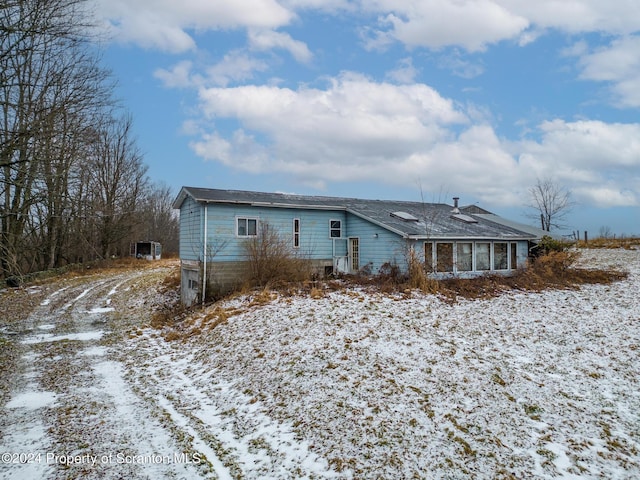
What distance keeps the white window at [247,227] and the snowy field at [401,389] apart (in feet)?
16.2

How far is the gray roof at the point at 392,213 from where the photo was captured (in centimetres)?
1680

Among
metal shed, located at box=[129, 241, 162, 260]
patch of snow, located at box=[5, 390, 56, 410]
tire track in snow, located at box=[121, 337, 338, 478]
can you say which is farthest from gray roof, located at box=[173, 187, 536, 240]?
metal shed, located at box=[129, 241, 162, 260]

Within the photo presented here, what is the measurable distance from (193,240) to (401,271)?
8.62m

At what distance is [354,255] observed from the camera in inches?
760

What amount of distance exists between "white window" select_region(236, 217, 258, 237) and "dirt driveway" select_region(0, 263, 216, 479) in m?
5.19

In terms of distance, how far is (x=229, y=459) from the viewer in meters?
5.48

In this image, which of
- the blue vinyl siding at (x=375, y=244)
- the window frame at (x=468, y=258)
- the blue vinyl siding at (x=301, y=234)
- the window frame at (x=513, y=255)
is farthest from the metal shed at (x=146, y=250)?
the window frame at (x=513, y=255)

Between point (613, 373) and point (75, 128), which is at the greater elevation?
point (75, 128)

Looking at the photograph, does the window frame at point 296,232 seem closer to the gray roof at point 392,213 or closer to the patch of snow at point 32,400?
the gray roof at point 392,213

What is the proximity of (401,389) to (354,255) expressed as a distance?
1242cm

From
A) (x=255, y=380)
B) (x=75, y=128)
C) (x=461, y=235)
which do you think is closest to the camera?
(x=255, y=380)

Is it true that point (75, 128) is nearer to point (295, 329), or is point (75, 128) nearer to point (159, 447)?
point (295, 329)

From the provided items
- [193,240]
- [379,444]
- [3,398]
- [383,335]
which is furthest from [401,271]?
[3,398]

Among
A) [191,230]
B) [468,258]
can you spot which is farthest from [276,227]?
[468,258]
